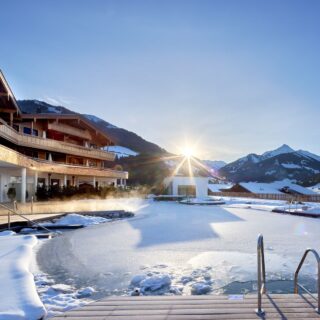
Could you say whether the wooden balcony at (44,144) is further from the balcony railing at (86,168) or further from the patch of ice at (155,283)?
the patch of ice at (155,283)

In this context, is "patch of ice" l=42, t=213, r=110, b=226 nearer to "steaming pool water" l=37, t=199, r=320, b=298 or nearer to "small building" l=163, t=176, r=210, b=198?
"steaming pool water" l=37, t=199, r=320, b=298

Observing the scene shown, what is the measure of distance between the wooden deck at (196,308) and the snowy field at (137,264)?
96cm

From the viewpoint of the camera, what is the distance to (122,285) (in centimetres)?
725

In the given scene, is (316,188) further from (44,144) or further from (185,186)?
(44,144)

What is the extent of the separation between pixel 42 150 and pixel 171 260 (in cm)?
2747

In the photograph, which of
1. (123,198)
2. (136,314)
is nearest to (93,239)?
Result: (136,314)

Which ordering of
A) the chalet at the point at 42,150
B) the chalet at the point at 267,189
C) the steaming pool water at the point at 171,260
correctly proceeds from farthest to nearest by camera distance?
the chalet at the point at 267,189 → the chalet at the point at 42,150 → the steaming pool water at the point at 171,260

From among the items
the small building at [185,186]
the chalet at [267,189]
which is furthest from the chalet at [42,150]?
the chalet at [267,189]

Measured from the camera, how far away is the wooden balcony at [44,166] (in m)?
20.0

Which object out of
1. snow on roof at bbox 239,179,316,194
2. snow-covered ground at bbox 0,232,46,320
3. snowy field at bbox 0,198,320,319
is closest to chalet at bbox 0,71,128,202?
snowy field at bbox 0,198,320,319

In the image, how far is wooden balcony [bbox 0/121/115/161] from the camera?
26161 millimetres

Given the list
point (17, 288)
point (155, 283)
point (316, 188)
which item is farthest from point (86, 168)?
point (316, 188)

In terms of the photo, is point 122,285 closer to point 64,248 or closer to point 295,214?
point 64,248

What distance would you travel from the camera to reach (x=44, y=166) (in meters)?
28.3
